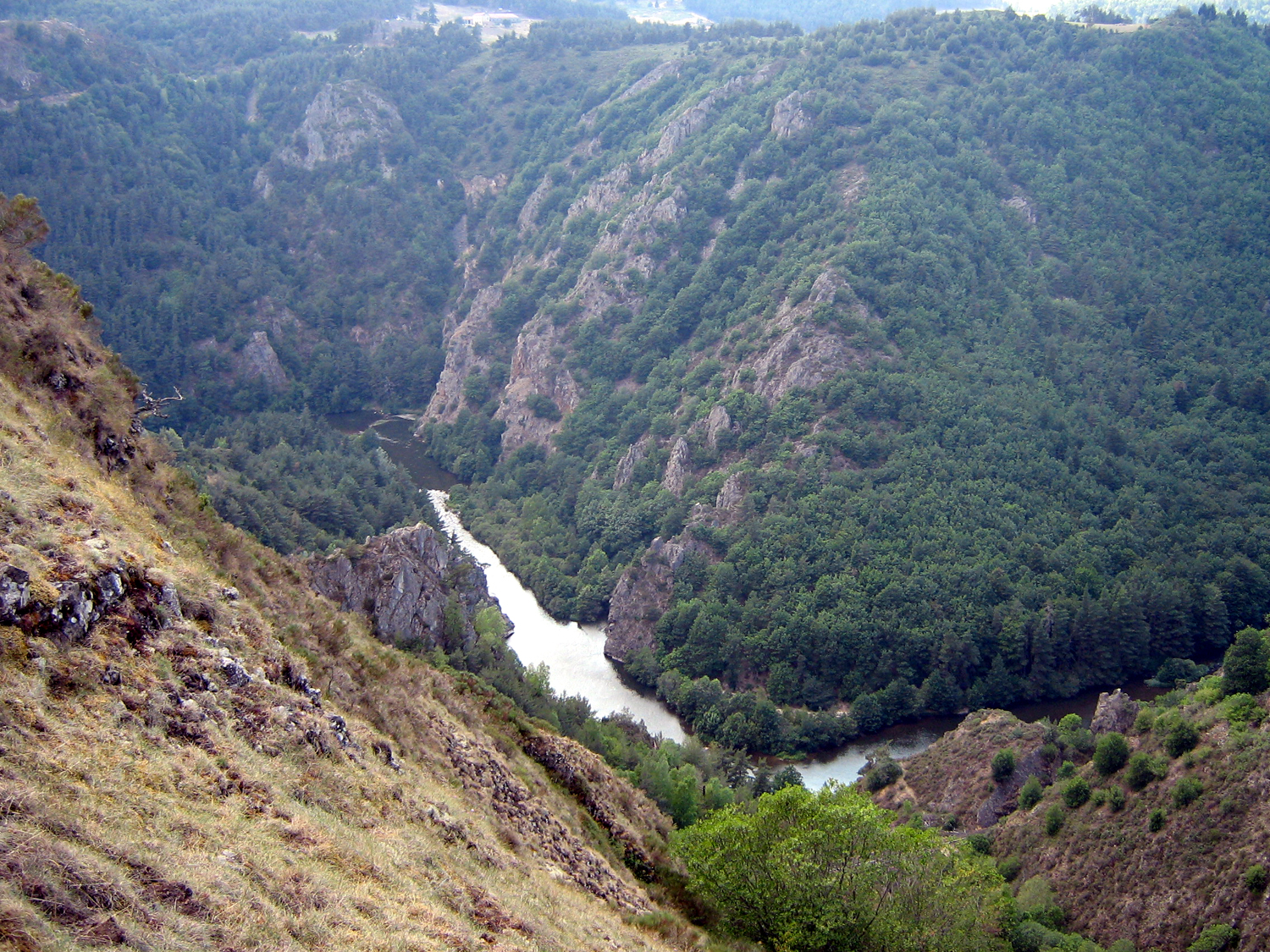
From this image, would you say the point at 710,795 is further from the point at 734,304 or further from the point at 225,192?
the point at 225,192

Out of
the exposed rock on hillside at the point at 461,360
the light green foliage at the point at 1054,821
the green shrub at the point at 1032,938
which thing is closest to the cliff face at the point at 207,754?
the green shrub at the point at 1032,938

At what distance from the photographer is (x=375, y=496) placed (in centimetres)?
12012

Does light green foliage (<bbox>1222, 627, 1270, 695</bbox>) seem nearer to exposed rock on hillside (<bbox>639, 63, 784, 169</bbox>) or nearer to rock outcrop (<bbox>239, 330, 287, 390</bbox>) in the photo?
exposed rock on hillside (<bbox>639, 63, 784, 169</bbox>)

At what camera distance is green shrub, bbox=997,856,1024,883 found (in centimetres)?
6172

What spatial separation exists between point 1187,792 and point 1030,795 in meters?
11.8

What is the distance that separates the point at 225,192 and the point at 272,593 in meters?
164

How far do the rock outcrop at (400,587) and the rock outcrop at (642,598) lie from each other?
3272cm

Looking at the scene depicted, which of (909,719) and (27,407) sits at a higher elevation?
(27,407)

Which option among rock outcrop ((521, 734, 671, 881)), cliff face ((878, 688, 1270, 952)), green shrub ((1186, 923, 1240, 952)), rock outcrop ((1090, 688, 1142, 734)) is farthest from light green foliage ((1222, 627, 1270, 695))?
rock outcrop ((521, 734, 671, 881))

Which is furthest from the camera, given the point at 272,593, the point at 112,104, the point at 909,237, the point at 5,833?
the point at 112,104

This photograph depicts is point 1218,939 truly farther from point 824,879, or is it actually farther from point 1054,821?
point 824,879

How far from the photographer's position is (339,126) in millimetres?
193125

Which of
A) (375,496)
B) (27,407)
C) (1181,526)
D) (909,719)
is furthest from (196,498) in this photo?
(1181,526)

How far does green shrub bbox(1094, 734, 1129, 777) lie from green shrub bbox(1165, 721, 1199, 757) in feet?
9.47
